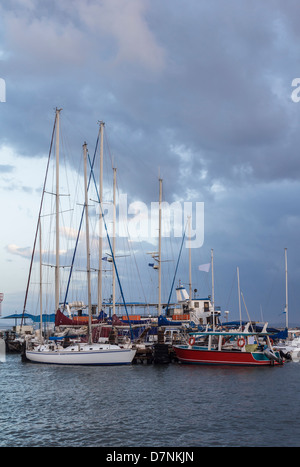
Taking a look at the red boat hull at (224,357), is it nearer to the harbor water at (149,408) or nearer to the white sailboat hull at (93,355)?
the harbor water at (149,408)

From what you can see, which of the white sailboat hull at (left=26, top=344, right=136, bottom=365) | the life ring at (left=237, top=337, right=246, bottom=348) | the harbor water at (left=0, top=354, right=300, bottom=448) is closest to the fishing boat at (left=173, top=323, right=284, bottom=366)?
the life ring at (left=237, top=337, right=246, bottom=348)

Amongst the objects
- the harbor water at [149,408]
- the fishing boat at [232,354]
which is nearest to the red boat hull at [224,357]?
the fishing boat at [232,354]

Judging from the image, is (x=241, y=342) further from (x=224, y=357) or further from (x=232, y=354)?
(x=224, y=357)

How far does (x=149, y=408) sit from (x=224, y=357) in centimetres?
2312

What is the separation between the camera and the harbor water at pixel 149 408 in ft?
75.2

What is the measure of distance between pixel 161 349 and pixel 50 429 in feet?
99.9

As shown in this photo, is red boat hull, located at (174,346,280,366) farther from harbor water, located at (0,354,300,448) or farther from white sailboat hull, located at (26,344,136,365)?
white sailboat hull, located at (26,344,136,365)

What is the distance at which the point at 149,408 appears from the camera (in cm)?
3002

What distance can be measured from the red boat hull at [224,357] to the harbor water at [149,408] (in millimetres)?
2090

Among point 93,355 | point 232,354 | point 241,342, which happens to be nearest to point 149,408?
point 93,355

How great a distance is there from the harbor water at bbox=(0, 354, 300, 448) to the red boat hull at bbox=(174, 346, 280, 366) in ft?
6.86
